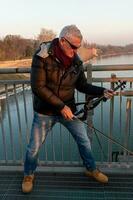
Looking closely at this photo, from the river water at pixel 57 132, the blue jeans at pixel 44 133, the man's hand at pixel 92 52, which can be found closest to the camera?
the man's hand at pixel 92 52

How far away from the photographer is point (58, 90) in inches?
125

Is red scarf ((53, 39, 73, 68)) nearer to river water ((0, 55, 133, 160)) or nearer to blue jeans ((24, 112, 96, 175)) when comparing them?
blue jeans ((24, 112, 96, 175))

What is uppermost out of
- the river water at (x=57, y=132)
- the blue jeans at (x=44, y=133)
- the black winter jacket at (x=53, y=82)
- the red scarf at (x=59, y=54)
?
the red scarf at (x=59, y=54)

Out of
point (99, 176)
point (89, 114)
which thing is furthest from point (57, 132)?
point (99, 176)

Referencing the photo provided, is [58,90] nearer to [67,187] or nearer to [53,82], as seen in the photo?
[53,82]

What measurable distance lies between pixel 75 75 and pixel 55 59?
32 cm

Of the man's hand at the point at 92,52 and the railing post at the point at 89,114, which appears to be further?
the railing post at the point at 89,114

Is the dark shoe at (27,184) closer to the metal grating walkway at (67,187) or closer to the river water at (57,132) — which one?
the metal grating walkway at (67,187)

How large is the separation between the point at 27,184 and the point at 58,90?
118cm

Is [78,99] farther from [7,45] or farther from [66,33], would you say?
[7,45]

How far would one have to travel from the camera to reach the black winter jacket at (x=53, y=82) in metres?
2.95

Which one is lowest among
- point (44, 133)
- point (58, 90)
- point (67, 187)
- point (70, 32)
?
point (67, 187)

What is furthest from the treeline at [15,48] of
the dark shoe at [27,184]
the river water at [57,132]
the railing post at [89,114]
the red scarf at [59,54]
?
the red scarf at [59,54]

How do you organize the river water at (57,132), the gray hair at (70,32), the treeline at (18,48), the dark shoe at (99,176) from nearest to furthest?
1. the gray hair at (70,32)
2. the dark shoe at (99,176)
3. the river water at (57,132)
4. the treeline at (18,48)
